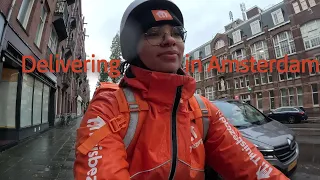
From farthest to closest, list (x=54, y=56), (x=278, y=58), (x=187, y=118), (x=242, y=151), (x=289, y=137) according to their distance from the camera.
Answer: (x=278, y=58)
(x=54, y=56)
(x=289, y=137)
(x=242, y=151)
(x=187, y=118)

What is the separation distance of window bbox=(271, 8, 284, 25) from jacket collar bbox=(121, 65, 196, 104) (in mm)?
33923

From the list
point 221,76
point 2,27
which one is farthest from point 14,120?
point 221,76

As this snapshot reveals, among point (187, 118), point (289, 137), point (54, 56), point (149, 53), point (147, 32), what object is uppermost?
point (54, 56)

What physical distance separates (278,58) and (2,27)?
100ft

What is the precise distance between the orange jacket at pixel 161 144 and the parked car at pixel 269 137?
2.65 m

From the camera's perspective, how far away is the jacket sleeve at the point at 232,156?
133cm

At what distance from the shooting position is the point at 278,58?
1135 inches

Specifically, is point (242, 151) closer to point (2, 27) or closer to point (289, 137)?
point (289, 137)

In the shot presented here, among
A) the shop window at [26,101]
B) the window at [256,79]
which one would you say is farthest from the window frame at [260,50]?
the shop window at [26,101]

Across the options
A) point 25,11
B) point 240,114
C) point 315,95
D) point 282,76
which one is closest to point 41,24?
point 25,11

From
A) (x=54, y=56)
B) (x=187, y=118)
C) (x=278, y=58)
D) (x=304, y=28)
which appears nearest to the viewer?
(x=187, y=118)

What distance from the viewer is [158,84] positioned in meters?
1.22

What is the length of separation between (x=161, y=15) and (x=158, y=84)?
0.46 meters

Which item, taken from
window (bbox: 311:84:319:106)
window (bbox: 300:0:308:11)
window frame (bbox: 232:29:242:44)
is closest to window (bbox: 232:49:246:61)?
window frame (bbox: 232:29:242:44)
